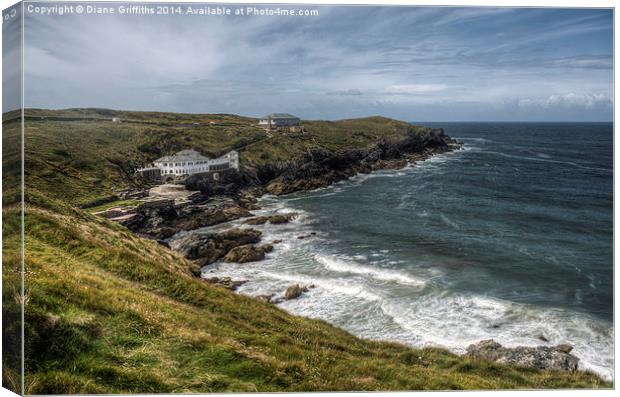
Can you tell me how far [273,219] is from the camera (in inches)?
585

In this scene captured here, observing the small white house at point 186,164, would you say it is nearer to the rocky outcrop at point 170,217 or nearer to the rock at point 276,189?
the rocky outcrop at point 170,217

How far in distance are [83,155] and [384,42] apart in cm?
761

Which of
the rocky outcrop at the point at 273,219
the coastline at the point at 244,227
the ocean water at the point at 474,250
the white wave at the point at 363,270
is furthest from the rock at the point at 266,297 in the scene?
the rocky outcrop at the point at 273,219

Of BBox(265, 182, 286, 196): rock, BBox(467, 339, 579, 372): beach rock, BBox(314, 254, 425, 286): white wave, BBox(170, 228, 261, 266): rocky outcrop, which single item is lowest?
BBox(467, 339, 579, 372): beach rock

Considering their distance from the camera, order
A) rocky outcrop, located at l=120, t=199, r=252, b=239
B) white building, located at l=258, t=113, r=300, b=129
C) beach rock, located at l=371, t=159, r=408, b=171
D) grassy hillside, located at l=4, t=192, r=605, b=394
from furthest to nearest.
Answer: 1. beach rock, located at l=371, t=159, r=408, b=171
2. white building, located at l=258, t=113, r=300, b=129
3. rocky outcrop, located at l=120, t=199, r=252, b=239
4. grassy hillside, located at l=4, t=192, r=605, b=394

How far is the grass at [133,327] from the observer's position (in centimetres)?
657

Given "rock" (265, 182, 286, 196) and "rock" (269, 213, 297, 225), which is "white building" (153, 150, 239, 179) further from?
"rock" (269, 213, 297, 225)

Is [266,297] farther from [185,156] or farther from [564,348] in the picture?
[564,348]

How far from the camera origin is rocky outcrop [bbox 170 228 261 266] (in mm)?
12227

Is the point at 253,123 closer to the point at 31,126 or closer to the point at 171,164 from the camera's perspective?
the point at 171,164

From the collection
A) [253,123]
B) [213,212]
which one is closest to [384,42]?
[253,123]

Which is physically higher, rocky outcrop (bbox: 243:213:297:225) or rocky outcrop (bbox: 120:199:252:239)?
rocky outcrop (bbox: 120:199:252:239)

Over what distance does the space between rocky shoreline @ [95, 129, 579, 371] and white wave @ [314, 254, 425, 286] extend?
3.32 ft

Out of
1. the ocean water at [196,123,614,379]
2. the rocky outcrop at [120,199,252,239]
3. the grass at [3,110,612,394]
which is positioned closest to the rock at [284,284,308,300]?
the ocean water at [196,123,614,379]
